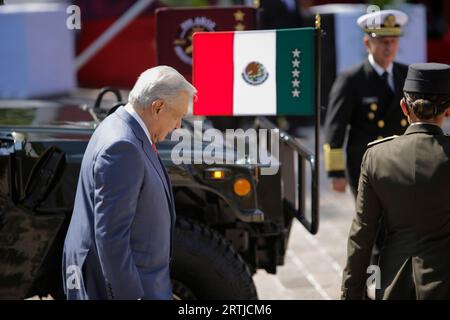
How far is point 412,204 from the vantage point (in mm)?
3404

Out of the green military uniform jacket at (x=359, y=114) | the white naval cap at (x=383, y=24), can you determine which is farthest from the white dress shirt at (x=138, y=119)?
the white naval cap at (x=383, y=24)

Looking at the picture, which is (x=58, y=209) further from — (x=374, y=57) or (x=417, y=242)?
(x=374, y=57)

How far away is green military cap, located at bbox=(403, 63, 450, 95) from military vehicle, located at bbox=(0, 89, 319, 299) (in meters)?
1.30

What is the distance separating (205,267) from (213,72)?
3.16ft

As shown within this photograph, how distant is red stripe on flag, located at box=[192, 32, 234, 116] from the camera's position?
468cm

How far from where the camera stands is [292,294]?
19.6 feet

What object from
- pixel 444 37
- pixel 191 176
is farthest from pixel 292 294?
pixel 444 37

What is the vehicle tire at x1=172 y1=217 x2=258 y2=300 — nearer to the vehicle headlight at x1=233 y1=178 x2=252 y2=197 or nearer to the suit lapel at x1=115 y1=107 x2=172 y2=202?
the vehicle headlight at x1=233 y1=178 x2=252 y2=197

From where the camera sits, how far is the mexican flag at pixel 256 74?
4.68 m

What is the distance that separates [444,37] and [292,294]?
978 cm

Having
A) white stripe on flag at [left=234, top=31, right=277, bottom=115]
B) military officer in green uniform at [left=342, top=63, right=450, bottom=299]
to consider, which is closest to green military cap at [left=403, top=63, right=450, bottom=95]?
military officer in green uniform at [left=342, top=63, right=450, bottom=299]

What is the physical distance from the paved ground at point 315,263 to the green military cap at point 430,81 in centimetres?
256

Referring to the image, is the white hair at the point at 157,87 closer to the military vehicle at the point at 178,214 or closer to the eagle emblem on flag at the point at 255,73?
the military vehicle at the point at 178,214

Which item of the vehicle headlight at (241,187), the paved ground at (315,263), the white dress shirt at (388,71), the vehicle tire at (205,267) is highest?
the white dress shirt at (388,71)
